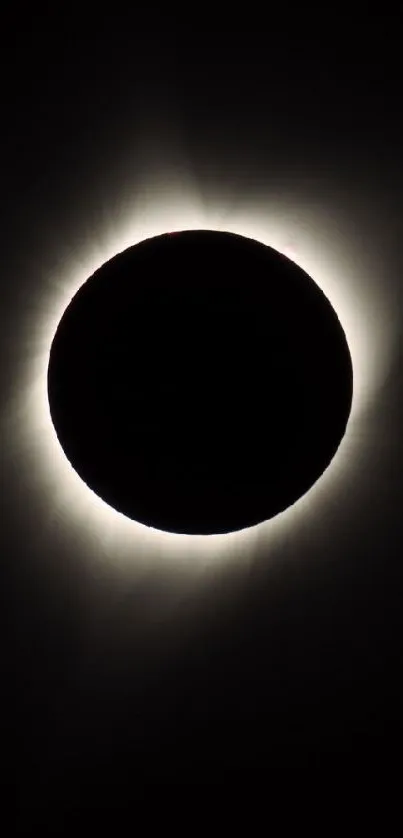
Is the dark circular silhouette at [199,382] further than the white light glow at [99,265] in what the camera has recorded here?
No

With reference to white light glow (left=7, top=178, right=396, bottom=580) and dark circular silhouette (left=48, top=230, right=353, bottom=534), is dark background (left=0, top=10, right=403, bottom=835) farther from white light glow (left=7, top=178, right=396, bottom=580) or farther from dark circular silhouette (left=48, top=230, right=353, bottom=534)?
dark circular silhouette (left=48, top=230, right=353, bottom=534)

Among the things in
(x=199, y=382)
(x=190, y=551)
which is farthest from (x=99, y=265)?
(x=190, y=551)

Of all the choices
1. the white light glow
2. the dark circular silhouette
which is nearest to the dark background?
the white light glow

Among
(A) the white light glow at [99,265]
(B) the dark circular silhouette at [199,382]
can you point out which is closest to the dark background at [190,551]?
(A) the white light glow at [99,265]

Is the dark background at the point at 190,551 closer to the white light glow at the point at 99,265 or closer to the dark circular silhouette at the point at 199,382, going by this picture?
the white light glow at the point at 99,265

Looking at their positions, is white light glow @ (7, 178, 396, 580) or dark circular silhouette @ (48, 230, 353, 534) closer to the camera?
dark circular silhouette @ (48, 230, 353, 534)

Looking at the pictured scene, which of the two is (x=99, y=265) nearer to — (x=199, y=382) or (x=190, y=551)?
(x=199, y=382)
